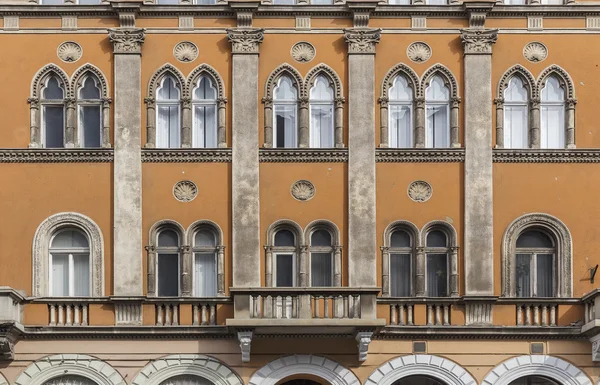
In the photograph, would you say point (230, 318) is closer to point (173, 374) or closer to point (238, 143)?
point (173, 374)

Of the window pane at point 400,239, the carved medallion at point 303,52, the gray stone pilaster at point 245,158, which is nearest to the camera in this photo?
the gray stone pilaster at point 245,158

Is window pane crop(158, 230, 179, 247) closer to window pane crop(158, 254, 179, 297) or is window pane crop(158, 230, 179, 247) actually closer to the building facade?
the building facade

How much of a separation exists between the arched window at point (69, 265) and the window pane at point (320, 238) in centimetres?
592

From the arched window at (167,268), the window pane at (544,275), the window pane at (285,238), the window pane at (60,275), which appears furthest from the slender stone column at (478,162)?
the window pane at (60,275)

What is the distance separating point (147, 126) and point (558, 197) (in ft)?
36.2

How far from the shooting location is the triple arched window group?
34.2m

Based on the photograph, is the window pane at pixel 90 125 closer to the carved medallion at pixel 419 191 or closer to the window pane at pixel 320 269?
the window pane at pixel 320 269

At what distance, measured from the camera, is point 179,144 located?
3438cm

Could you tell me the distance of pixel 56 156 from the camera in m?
34.0

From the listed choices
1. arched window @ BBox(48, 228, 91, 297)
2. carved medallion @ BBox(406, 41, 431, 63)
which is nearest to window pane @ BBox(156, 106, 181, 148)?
arched window @ BBox(48, 228, 91, 297)

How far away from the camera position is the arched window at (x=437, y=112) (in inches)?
1362

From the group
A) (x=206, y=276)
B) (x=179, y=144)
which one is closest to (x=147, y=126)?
(x=179, y=144)

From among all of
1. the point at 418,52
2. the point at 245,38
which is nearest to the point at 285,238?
the point at 245,38

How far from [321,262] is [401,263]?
6.94ft
